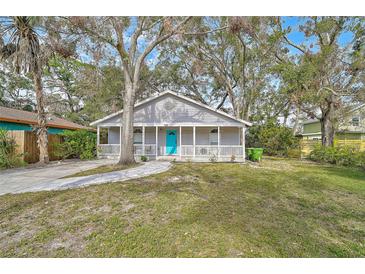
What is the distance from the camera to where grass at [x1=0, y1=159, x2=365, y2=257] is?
265 centimetres

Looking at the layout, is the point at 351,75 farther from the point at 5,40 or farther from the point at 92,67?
the point at 5,40

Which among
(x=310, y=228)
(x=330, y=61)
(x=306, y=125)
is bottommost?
(x=310, y=228)

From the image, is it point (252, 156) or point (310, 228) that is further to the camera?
point (252, 156)

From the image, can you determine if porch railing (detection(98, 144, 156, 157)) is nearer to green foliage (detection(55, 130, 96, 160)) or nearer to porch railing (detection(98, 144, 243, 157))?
porch railing (detection(98, 144, 243, 157))

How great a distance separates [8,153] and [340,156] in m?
19.2

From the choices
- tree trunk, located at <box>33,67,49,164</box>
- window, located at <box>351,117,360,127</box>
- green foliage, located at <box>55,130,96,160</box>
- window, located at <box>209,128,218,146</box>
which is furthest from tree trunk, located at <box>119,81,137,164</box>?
window, located at <box>351,117,360,127</box>

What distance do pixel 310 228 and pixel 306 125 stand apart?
32650 mm

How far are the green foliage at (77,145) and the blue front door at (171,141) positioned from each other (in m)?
5.44

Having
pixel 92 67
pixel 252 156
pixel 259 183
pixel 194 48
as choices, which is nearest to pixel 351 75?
pixel 252 156

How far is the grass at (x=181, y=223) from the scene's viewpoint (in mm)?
2646

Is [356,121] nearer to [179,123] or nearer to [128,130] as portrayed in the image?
[179,123]

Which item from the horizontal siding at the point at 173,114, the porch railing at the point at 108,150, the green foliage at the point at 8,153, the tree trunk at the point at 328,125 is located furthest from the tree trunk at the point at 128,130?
the tree trunk at the point at 328,125

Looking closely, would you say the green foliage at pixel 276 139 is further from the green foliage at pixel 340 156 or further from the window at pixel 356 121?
the window at pixel 356 121
